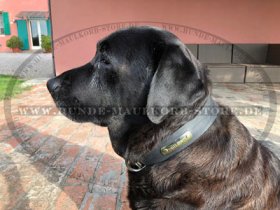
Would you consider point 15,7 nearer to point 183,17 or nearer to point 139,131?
point 183,17

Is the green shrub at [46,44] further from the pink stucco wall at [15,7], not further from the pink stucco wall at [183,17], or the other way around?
the pink stucco wall at [183,17]

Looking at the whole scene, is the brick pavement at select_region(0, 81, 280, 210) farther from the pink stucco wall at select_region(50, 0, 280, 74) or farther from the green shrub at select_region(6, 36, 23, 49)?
the green shrub at select_region(6, 36, 23, 49)

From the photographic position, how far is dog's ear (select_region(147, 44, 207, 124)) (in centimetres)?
128

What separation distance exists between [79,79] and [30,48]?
76.6 feet

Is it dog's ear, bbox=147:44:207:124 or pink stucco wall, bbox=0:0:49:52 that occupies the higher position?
dog's ear, bbox=147:44:207:124

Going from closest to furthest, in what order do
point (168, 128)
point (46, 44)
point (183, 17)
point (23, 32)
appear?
point (168, 128)
point (183, 17)
point (46, 44)
point (23, 32)

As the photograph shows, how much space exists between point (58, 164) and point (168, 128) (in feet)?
6.12

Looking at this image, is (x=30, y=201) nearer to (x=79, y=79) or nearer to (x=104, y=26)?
(x=79, y=79)

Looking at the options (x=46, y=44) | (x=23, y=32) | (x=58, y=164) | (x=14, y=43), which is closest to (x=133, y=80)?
(x=58, y=164)

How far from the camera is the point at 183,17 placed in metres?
6.56

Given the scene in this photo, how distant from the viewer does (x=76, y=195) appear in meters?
2.38

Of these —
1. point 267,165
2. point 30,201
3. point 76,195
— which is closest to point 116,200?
point 76,195

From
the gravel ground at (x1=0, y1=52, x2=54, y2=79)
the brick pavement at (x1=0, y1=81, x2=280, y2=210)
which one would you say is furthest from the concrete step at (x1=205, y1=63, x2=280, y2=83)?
the gravel ground at (x1=0, y1=52, x2=54, y2=79)

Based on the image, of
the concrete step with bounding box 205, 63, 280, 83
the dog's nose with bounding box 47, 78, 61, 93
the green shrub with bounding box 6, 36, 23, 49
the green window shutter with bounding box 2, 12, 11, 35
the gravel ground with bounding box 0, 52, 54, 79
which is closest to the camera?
the dog's nose with bounding box 47, 78, 61, 93
